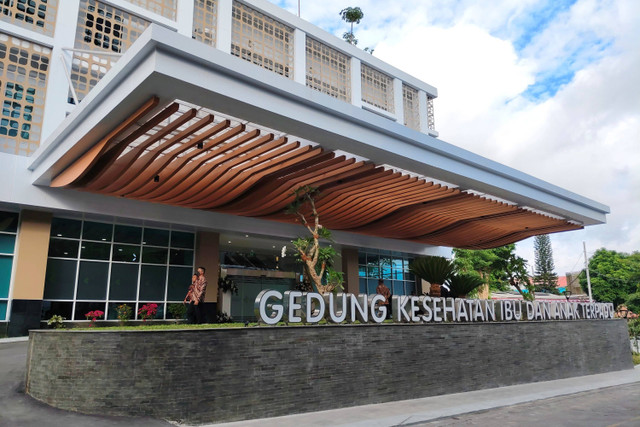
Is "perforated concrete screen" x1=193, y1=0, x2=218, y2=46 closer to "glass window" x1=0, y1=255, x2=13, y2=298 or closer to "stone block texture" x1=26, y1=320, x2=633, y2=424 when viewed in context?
"glass window" x1=0, y1=255, x2=13, y2=298

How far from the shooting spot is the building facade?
32.6ft

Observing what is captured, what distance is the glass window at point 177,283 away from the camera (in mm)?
19125

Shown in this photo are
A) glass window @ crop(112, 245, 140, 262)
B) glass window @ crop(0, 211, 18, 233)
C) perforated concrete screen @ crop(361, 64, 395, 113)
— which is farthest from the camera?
perforated concrete screen @ crop(361, 64, 395, 113)

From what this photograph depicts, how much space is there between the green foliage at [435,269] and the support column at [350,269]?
29.2 ft

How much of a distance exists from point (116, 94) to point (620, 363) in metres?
20.3

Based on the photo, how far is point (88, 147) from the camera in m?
12.2

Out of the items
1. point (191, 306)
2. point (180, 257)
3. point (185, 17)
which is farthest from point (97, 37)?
point (191, 306)

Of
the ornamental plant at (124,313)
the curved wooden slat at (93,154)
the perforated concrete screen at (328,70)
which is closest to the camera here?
the curved wooden slat at (93,154)

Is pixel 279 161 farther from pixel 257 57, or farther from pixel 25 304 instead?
pixel 257 57

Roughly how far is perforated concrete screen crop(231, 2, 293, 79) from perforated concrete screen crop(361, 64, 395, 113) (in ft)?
20.1

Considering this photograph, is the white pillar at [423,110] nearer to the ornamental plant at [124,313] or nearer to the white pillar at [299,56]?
the white pillar at [299,56]

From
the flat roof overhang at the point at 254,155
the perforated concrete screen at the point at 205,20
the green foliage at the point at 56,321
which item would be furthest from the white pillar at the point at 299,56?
the green foliage at the point at 56,321

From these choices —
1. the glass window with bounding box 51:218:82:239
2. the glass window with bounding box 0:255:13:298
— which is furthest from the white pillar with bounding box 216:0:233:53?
the glass window with bounding box 0:255:13:298

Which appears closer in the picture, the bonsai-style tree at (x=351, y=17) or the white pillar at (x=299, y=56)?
the white pillar at (x=299, y=56)
